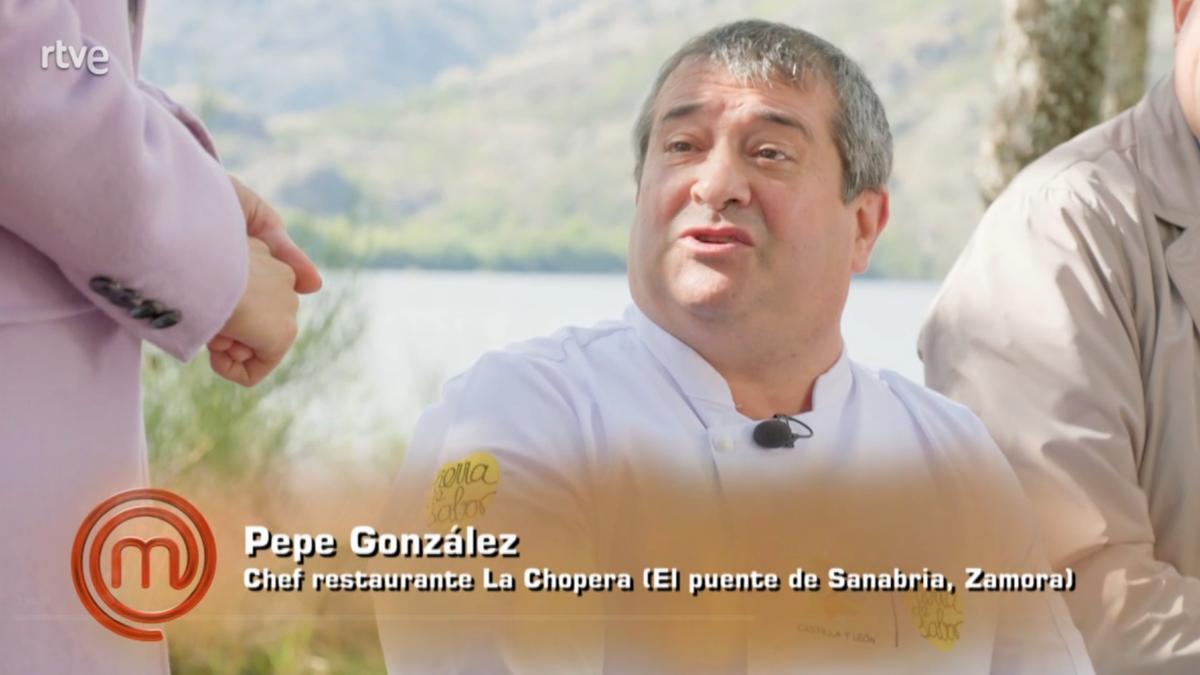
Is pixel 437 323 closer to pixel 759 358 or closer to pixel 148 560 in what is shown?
pixel 759 358

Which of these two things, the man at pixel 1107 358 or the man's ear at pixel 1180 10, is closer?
the man at pixel 1107 358

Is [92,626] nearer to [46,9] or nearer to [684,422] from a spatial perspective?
[46,9]

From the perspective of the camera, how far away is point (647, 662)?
178 cm

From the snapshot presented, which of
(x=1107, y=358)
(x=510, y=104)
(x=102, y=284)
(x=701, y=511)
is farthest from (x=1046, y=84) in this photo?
(x=510, y=104)

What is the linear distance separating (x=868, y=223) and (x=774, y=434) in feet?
1.43

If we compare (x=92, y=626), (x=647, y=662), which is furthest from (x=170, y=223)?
(x=647, y=662)

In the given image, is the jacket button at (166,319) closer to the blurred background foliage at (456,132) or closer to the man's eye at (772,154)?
the blurred background foliage at (456,132)

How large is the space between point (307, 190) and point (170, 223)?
7.07 m

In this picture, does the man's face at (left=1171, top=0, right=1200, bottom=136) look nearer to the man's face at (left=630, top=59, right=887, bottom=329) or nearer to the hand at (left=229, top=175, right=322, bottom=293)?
the man's face at (left=630, top=59, right=887, bottom=329)

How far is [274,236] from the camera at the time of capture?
1.38 metres

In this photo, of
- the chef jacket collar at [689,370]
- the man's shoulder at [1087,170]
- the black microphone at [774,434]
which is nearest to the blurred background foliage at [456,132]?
the chef jacket collar at [689,370]

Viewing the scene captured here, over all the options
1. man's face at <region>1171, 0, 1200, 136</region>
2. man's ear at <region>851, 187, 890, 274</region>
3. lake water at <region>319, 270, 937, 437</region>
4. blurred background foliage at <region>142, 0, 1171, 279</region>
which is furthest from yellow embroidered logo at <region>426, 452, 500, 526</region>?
blurred background foliage at <region>142, 0, 1171, 279</region>

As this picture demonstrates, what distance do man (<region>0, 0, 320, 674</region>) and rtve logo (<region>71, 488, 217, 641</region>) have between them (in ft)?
0.05

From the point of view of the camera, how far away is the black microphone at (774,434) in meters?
1.95
